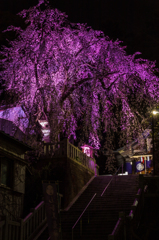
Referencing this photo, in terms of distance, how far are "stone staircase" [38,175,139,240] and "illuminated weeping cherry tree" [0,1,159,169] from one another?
11.6 feet

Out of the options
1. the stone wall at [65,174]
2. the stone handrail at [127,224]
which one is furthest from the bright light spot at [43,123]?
the stone handrail at [127,224]

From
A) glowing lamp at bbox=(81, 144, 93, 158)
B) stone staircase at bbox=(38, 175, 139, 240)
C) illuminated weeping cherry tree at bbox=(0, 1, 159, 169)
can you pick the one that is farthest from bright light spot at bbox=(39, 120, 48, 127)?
stone staircase at bbox=(38, 175, 139, 240)

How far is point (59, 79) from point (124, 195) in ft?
29.0

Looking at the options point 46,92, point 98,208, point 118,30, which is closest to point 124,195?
point 98,208

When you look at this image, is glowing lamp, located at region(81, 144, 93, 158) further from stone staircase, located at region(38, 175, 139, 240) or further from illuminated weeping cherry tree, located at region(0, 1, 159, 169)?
illuminated weeping cherry tree, located at region(0, 1, 159, 169)

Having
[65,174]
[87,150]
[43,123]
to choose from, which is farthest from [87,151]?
[65,174]

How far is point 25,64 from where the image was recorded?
19.5 meters

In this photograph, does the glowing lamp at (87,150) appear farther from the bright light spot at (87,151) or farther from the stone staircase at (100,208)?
the stone staircase at (100,208)

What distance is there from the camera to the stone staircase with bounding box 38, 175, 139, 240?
1558cm

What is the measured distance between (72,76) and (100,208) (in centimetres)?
869

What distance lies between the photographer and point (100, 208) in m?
18.5

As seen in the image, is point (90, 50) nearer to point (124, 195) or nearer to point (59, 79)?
point (59, 79)

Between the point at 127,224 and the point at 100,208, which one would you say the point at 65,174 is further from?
the point at 127,224

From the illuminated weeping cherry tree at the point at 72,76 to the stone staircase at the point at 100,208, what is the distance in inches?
139
